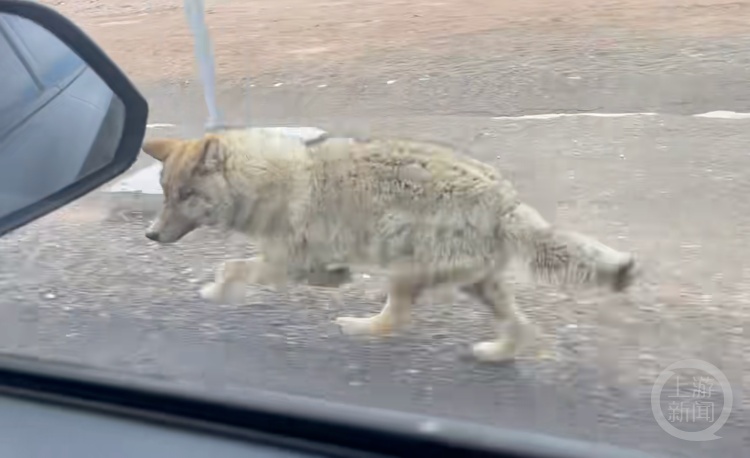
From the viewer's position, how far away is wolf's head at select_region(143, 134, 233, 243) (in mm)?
4629

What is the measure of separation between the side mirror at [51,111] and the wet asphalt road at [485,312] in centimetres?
55

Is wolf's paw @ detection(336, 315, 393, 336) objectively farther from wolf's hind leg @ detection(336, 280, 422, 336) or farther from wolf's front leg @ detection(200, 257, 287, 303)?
wolf's front leg @ detection(200, 257, 287, 303)

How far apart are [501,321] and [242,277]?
1188mm

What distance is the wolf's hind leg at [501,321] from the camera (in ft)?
12.5

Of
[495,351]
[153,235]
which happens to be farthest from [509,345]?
[153,235]

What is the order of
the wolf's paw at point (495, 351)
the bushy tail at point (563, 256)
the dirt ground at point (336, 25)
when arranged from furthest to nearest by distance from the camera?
the dirt ground at point (336, 25)
the bushy tail at point (563, 256)
the wolf's paw at point (495, 351)

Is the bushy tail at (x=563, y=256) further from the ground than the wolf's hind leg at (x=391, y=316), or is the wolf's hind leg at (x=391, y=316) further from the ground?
the bushy tail at (x=563, y=256)

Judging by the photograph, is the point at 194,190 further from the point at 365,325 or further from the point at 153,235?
the point at 365,325

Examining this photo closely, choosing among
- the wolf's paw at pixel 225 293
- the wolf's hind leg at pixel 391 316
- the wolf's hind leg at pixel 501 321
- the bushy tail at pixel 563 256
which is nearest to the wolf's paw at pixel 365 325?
the wolf's hind leg at pixel 391 316

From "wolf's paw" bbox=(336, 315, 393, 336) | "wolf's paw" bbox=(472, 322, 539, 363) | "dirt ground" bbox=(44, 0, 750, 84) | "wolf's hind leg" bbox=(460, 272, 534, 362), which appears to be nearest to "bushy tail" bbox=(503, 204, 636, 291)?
"wolf's hind leg" bbox=(460, 272, 534, 362)

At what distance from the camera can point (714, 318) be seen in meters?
3.81

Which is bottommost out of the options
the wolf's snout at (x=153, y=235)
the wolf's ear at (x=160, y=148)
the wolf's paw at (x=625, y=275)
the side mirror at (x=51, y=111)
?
the wolf's snout at (x=153, y=235)

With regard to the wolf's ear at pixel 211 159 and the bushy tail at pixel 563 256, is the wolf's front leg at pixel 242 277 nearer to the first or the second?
the wolf's ear at pixel 211 159

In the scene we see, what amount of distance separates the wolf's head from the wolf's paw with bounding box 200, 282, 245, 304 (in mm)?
354
